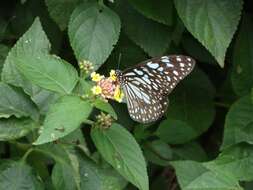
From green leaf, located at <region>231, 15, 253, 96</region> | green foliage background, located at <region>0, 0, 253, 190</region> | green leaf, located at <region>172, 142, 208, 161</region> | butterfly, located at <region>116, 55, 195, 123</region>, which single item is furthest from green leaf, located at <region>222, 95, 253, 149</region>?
green leaf, located at <region>172, 142, 208, 161</region>

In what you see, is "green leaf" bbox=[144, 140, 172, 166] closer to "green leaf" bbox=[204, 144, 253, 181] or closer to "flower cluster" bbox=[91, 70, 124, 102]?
"green leaf" bbox=[204, 144, 253, 181]

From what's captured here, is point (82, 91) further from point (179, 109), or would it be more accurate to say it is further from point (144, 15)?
point (179, 109)

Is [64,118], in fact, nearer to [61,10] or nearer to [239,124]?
[61,10]

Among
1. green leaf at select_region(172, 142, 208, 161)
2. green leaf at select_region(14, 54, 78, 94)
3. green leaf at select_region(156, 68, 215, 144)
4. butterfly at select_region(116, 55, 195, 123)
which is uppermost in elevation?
green leaf at select_region(14, 54, 78, 94)

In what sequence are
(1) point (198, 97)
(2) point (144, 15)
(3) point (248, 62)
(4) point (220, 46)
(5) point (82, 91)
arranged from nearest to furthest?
(5) point (82, 91)
(4) point (220, 46)
(2) point (144, 15)
(3) point (248, 62)
(1) point (198, 97)

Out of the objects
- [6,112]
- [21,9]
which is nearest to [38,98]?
[6,112]

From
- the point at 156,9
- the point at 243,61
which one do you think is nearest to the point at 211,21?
the point at 156,9
